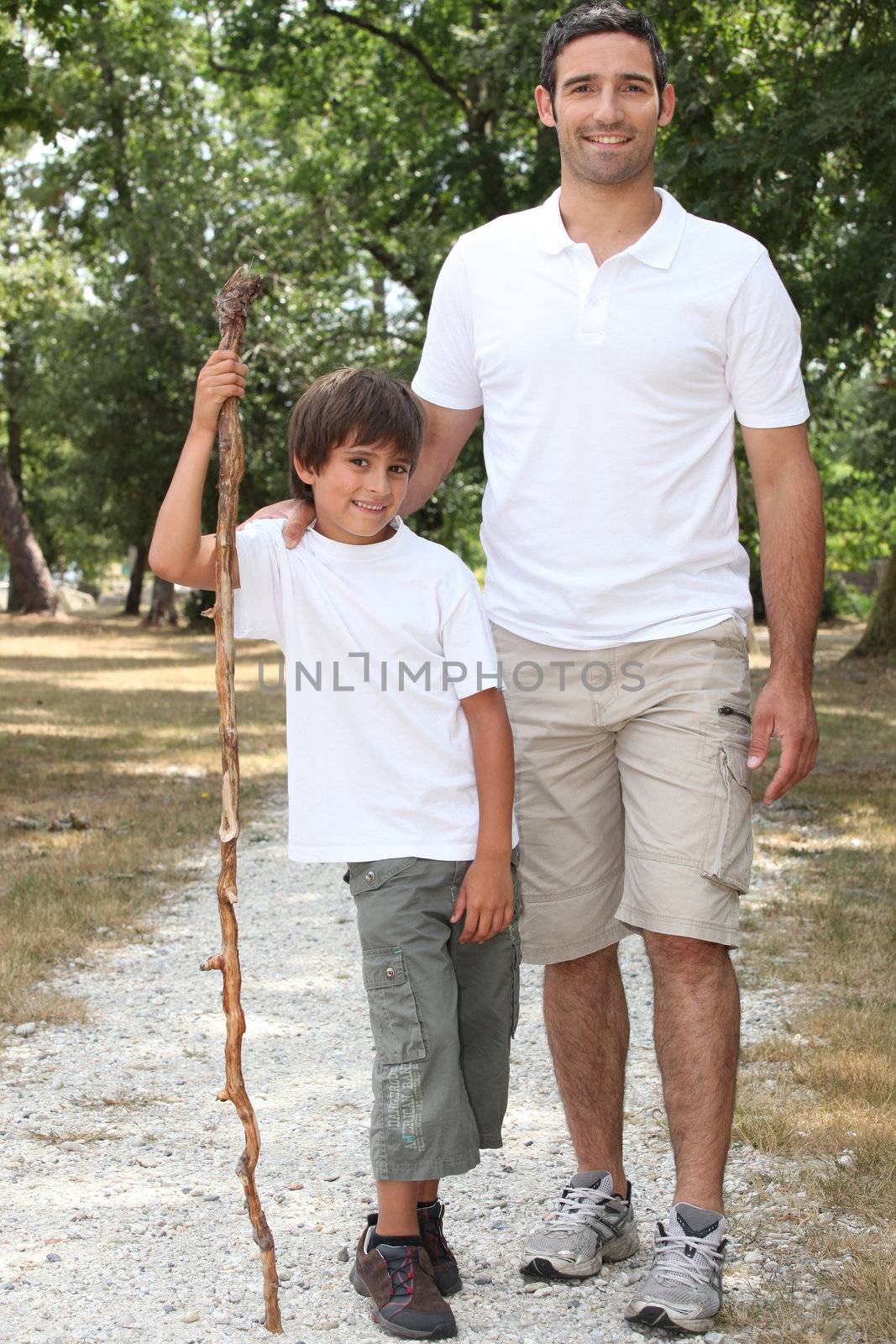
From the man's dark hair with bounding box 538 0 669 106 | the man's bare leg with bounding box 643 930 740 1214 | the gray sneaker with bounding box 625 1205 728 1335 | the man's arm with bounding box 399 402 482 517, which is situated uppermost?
the man's dark hair with bounding box 538 0 669 106

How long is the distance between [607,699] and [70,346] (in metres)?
25.4

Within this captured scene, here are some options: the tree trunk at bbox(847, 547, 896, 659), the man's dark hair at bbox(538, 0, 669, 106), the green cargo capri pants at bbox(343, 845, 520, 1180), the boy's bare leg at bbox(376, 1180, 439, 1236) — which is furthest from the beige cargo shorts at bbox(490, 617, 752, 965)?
the tree trunk at bbox(847, 547, 896, 659)

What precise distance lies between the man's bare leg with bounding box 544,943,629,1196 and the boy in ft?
0.90

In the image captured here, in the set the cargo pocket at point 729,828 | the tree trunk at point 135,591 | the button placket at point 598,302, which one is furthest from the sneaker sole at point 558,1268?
the tree trunk at point 135,591

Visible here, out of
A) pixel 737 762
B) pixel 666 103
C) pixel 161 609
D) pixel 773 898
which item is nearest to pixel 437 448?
pixel 666 103

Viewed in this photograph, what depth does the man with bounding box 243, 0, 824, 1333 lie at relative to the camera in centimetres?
287

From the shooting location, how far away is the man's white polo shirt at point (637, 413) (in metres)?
2.88

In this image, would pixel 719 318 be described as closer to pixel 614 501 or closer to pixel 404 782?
pixel 614 501

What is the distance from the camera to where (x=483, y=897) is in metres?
2.75

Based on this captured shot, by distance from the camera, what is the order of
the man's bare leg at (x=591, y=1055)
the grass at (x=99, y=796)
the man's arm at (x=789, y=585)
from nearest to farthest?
the man's arm at (x=789, y=585) < the man's bare leg at (x=591, y=1055) < the grass at (x=99, y=796)

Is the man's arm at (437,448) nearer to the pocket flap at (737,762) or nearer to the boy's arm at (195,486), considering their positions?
the boy's arm at (195,486)

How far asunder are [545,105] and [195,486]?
1.27 meters

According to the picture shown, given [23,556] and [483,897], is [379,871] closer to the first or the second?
[483,897]

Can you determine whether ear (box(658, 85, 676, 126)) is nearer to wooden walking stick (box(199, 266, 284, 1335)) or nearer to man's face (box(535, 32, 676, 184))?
man's face (box(535, 32, 676, 184))
